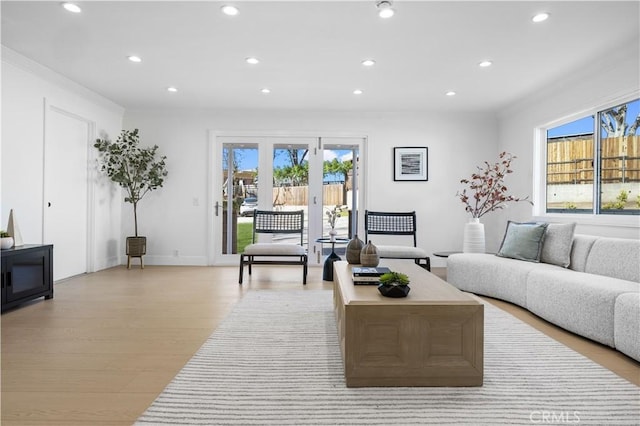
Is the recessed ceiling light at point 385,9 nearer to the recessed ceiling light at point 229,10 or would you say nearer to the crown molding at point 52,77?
the recessed ceiling light at point 229,10

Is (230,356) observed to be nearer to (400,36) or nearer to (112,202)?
(400,36)

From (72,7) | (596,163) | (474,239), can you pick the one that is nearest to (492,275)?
(474,239)

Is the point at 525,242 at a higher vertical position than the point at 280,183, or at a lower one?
lower

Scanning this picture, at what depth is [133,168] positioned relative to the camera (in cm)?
554

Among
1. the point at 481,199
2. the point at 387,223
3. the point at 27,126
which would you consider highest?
the point at 27,126

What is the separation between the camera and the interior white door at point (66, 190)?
4.28 m

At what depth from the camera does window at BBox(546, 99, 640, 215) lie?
352 cm

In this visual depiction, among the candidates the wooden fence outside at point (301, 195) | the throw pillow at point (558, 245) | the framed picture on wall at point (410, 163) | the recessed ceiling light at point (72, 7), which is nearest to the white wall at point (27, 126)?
the recessed ceiling light at point (72, 7)

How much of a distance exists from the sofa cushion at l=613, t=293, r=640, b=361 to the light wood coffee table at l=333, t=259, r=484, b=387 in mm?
1071

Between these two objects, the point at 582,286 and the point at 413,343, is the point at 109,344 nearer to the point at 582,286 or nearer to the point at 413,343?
the point at 413,343

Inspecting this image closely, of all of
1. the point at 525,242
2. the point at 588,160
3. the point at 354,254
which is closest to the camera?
the point at 354,254

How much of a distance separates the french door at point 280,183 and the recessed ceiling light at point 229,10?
9.88ft

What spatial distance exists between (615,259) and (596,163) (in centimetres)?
144

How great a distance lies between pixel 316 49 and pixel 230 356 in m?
2.70
